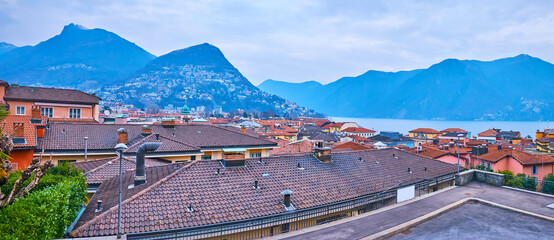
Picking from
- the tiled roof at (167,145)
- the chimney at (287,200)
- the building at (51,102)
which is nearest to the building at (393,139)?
the building at (51,102)

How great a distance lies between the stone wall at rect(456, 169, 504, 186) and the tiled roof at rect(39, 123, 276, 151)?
62.4 ft

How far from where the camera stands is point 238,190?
15.2 m

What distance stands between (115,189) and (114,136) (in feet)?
47.8

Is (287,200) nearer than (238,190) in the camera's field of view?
Yes

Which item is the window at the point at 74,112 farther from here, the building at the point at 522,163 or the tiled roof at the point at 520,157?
the tiled roof at the point at 520,157

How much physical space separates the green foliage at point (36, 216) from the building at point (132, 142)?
12695mm

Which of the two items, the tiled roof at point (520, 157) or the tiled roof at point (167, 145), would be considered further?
the tiled roof at point (520, 157)

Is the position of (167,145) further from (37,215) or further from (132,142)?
(37,215)

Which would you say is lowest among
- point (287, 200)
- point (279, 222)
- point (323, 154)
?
point (279, 222)

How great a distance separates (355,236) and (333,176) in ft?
22.9

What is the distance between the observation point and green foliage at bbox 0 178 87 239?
23.8 feet

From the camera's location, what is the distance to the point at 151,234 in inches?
432

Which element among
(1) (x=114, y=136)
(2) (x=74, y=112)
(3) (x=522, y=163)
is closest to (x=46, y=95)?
(2) (x=74, y=112)

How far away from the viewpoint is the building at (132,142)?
82.1 ft
